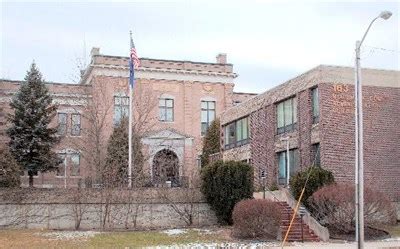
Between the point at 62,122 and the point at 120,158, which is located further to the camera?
the point at 62,122

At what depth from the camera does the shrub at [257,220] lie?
1092 inches

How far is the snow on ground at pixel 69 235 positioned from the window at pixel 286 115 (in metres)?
14.0

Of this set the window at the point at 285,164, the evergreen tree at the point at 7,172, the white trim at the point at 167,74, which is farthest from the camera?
the white trim at the point at 167,74

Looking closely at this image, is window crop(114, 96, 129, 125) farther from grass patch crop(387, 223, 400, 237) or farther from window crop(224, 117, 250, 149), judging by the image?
grass patch crop(387, 223, 400, 237)

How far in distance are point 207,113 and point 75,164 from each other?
545 inches

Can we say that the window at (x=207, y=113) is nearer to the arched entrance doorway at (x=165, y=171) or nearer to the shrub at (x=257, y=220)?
the arched entrance doorway at (x=165, y=171)

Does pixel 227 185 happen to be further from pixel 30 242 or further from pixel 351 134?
pixel 30 242

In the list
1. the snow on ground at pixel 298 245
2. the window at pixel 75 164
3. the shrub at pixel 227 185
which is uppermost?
the window at pixel 75 164

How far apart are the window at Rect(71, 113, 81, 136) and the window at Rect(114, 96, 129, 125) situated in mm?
3371

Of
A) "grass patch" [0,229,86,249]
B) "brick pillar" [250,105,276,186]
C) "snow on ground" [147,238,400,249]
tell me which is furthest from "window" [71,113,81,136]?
"snow on ground" [147,238,400,249]

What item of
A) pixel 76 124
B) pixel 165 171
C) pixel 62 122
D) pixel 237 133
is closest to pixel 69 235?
pixel 165 171

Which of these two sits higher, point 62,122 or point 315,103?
point 62,122

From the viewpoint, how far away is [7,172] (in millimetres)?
35031

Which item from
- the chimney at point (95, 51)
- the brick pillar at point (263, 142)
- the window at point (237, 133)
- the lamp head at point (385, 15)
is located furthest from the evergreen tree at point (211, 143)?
the lamp head at point (385, 15)
